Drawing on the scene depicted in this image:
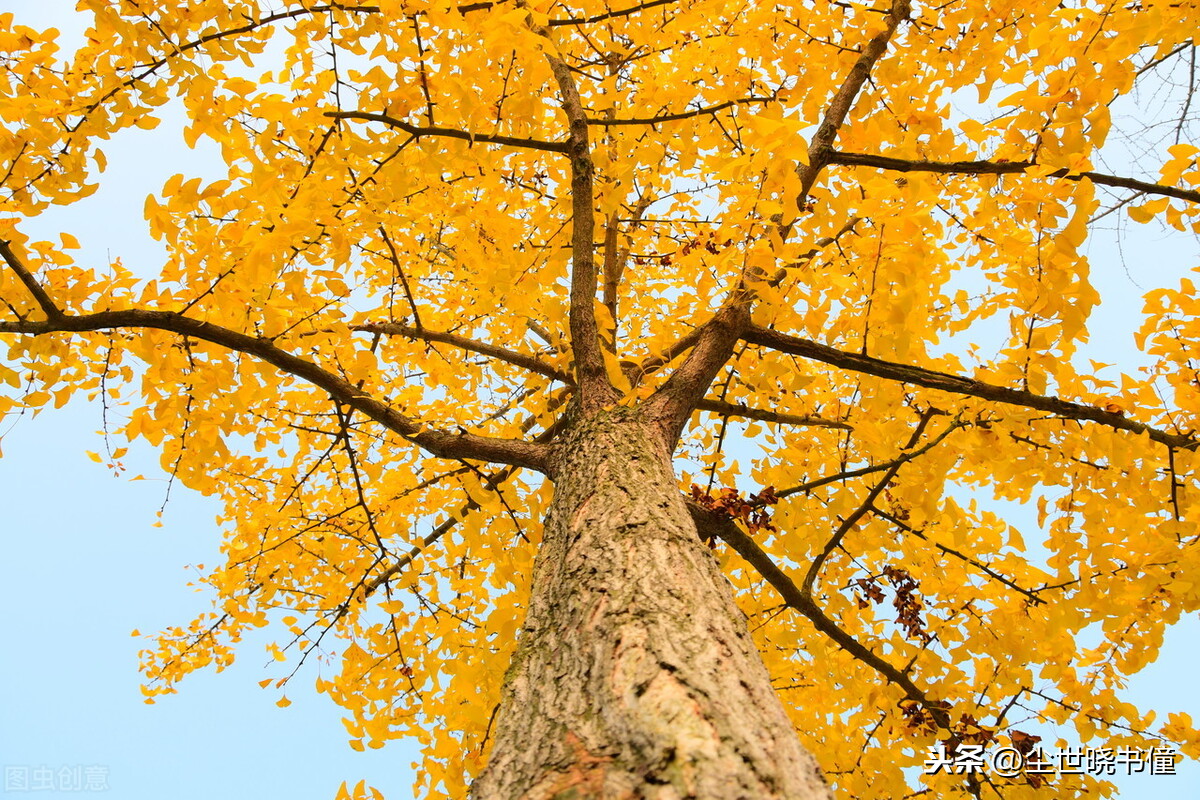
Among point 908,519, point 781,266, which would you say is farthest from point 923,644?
point 781,266

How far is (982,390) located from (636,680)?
167 cm

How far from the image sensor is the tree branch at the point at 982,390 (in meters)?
2.06

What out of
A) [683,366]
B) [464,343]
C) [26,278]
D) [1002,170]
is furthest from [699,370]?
[26,278]

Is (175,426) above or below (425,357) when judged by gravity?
below

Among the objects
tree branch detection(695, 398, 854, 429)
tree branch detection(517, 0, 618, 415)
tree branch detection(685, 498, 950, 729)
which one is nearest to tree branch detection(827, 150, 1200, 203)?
tree branch detection(695, 398, 854, 429)

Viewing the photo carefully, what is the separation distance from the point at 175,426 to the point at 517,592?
4.60 feet

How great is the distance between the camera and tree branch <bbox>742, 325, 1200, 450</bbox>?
2.06m

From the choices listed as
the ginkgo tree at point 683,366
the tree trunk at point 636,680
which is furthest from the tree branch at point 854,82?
the tree trunk at point 636,680

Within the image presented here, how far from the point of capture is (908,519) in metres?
2.94

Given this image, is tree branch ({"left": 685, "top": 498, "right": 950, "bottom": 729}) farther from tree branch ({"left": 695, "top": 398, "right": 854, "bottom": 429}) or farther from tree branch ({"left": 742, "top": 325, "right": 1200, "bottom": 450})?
tree branch ({"left": 742, "top": 325, "right": 1200, "bottom": 450})

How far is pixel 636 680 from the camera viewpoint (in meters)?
0.99

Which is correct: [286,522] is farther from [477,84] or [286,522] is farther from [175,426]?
[477,84]

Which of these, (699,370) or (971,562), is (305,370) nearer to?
(699,370)

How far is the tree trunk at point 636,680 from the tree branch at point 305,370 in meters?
0.63
